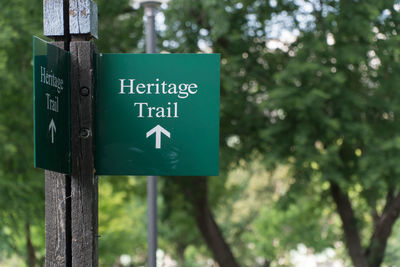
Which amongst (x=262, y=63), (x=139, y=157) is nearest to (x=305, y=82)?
(x=262, y=63)

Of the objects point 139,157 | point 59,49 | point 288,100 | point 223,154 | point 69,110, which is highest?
point 59,49

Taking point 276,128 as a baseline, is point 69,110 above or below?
above

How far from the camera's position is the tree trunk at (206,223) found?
18047mm

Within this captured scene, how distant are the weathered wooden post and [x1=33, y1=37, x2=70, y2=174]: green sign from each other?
6cm

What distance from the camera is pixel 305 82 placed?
13805mm

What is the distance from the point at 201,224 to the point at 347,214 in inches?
147

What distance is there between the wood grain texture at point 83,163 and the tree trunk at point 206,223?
1419cm

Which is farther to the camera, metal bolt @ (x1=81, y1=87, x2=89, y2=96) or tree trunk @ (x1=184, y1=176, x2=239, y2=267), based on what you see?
tree trunk @ (x1=184, y1=176, x2=239, y2=267)

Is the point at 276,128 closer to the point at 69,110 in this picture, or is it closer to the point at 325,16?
the point at 325,16

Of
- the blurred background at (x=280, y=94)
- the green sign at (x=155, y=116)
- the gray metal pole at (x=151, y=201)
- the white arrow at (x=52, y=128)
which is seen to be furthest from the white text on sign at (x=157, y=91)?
the blurred background at (x=280, y=94)

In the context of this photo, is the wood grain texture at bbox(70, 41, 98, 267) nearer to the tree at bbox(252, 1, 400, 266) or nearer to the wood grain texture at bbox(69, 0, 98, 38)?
the wood grain texture at bbox(69, 0, 98, 38)

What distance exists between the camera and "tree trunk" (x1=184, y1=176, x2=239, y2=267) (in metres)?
18.0

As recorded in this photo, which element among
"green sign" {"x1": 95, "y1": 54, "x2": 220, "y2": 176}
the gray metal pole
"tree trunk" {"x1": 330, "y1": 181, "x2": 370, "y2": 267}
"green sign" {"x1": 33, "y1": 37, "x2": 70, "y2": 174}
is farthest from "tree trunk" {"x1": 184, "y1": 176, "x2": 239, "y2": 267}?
"green sign" {"x1": 33, "y1": 37, "x2": 70, "y2": 174}

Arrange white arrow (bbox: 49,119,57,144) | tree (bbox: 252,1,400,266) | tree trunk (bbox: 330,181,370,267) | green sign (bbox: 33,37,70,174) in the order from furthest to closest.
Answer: tree trunk (bbox: 330,181,370,267) → tree (bbox: 252,1,400,266) → white arrow (bbox: 49,119,57,144) → green sign (bbox: 33,37,70,174)
